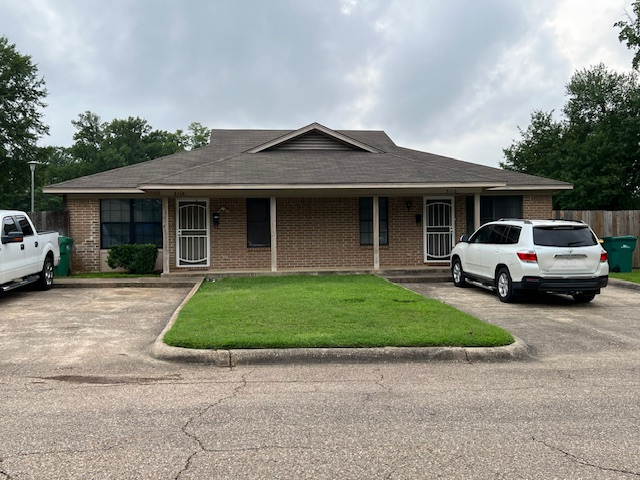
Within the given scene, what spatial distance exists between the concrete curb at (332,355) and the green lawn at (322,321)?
0.44 feet

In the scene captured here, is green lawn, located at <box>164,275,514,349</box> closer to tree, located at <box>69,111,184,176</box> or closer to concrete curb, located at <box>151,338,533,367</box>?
concrete curb, located at <box>151,338,533,367</box>

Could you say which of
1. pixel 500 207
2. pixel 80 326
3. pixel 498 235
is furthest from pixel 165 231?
pixel 500 207

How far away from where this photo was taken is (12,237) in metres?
11.1

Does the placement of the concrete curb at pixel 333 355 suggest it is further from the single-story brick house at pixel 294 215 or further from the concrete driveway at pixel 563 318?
the single-story brick house at pixel 294 215

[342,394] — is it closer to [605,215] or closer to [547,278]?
[547,278]

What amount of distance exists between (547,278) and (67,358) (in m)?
8.34

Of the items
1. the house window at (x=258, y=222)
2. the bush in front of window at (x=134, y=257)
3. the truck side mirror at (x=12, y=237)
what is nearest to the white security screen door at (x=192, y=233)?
the bush in front of window at (x=134, y=257)

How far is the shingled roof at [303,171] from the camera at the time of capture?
15.1 m

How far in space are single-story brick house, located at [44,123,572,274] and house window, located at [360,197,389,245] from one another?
0.10 feet

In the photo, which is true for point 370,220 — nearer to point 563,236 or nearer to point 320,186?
point 320,186

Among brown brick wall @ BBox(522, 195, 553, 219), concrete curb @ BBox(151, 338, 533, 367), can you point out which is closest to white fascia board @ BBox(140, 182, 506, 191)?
brown brick wall @ BBox(522, 195, 553, 219)

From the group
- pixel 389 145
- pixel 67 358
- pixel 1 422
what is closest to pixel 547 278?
pixel 67 358

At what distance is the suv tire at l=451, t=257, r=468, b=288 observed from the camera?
13.8 meters

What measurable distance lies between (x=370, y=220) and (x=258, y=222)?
355 centimetres
